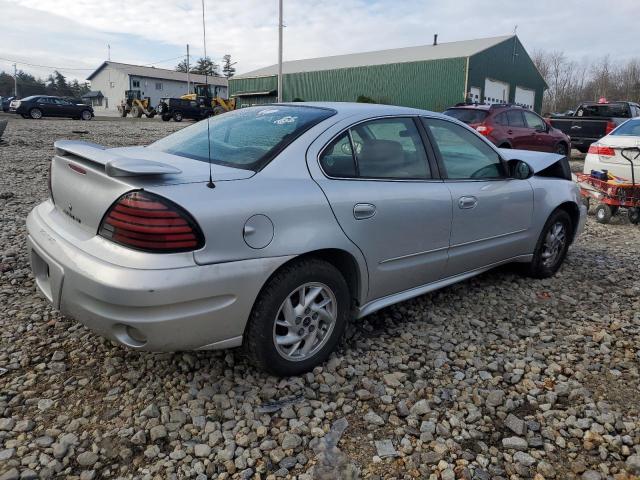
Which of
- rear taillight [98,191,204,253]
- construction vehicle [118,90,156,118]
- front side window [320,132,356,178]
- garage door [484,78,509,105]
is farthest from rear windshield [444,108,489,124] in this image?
construction vehicle [118,90,156,118]

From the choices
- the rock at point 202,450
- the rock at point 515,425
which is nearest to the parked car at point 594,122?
the rock at point 515,425

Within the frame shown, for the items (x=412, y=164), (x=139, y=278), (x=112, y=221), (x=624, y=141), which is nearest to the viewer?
(x=139, y=278)

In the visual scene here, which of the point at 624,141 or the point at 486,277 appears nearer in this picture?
the point at 486,277

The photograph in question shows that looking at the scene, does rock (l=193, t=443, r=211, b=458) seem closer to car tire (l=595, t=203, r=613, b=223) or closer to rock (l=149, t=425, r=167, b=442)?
rock (l=149, t=425, r=167, b=442)

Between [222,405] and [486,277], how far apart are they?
2.84 m

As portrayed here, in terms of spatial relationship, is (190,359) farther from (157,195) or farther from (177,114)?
(177,114)

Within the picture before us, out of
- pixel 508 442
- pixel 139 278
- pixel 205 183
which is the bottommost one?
pixel 508 442

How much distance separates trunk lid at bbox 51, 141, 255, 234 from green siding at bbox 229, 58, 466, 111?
100 feet

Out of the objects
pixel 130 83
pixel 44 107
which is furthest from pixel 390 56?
pixel 130 83

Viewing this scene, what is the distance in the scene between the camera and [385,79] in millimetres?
34625

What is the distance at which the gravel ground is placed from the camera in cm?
218

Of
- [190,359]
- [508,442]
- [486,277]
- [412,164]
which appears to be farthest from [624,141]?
[190,359]

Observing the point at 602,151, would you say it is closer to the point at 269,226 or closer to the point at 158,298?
the point at 269,226

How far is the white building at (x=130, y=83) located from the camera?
64938mm
